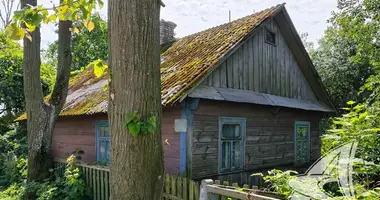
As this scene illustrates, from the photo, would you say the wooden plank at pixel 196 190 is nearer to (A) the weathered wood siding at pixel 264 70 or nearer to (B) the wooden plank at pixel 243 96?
(B) the wooden plank at pixel 243 96

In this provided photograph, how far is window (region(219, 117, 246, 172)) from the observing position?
7.63 metres

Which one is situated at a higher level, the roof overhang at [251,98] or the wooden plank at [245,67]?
the wooden plank at [245,67]

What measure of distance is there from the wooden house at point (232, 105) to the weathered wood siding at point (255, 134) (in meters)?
0.02

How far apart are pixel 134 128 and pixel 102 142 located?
23.4ft

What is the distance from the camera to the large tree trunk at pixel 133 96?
247cm

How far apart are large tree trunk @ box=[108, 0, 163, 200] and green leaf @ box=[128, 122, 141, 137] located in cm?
7

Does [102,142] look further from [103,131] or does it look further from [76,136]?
[76,136]

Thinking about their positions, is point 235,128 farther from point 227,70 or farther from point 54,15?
point 54,15

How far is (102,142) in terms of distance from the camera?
9.14 m

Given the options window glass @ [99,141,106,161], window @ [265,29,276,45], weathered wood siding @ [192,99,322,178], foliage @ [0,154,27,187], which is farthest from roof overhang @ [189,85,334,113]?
foliage @ [0,154,27,187]

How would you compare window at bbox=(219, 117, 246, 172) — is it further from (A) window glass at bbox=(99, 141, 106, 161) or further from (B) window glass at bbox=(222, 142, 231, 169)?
(A) window glass at bbox=(99, 141, 106, 161)

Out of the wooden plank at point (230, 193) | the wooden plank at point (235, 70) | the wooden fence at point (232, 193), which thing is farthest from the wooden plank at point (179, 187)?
the wooden plank at point (235, 70)

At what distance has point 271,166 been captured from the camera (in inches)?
356

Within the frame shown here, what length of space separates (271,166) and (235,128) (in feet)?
6.15
